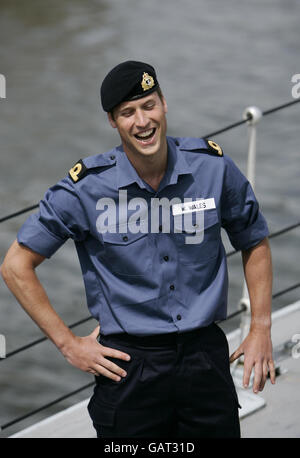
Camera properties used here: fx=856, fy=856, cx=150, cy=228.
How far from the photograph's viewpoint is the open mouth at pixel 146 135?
2176 mm

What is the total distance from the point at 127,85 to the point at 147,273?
497 mm

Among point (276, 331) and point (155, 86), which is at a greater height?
point (155, 86)

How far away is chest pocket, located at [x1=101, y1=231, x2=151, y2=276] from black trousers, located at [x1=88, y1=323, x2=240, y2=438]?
190 millimetres

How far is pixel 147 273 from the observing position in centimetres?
228

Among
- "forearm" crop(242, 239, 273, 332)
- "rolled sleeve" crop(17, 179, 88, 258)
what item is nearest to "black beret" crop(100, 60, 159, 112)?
"rolled sleeve" crop(17, 179, 88, 258)

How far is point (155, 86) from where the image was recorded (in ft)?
7.25

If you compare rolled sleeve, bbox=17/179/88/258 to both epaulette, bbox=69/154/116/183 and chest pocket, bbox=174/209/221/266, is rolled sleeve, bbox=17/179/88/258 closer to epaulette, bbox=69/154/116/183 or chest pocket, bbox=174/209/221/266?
epaulette, bbox=69/154/116/183

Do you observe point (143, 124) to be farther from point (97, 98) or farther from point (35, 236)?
point (97, 98)

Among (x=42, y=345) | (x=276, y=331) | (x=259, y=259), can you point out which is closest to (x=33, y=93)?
(x=42, y=345)

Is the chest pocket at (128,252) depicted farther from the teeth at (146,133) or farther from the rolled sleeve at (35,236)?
the teeth at (146,133)

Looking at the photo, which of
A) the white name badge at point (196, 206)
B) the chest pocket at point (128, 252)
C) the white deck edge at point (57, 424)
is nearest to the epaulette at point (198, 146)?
the white name badge at point (196, 206)

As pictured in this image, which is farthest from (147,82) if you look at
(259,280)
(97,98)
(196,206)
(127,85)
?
(97,98)
